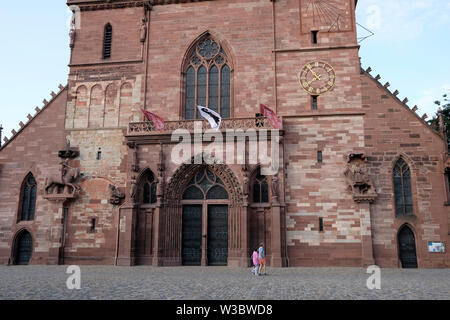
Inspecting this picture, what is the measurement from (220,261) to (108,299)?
1109 cm

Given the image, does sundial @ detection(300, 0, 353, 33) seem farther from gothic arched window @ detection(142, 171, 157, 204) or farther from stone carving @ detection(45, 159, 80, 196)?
stone carving @ detection(45, 159, 80, 196)

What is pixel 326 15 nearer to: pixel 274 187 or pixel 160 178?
pixel 274 187

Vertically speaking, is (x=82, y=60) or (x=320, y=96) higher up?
(x=82, y=60)

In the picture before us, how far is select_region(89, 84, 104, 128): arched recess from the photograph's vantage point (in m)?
22.2

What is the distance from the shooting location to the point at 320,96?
20.7m

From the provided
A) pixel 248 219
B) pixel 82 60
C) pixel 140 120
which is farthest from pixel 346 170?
pixel 82 60

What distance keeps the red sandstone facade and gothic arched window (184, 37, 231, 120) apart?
0.37 metres

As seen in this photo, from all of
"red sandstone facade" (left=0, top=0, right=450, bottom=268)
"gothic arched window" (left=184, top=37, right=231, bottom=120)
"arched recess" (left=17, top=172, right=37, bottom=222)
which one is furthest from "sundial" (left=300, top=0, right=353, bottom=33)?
"arched recess" (left=17, top=172, right=37, bottom=222)

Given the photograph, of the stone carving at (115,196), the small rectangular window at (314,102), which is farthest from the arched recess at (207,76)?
the stone carving at (115,196)

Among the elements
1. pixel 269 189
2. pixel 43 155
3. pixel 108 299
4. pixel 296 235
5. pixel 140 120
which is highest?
pixel 140 120

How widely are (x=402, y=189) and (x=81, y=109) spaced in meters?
17.6

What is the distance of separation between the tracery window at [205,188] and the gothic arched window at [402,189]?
8317 millimetres

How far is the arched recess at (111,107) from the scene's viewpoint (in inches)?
870
